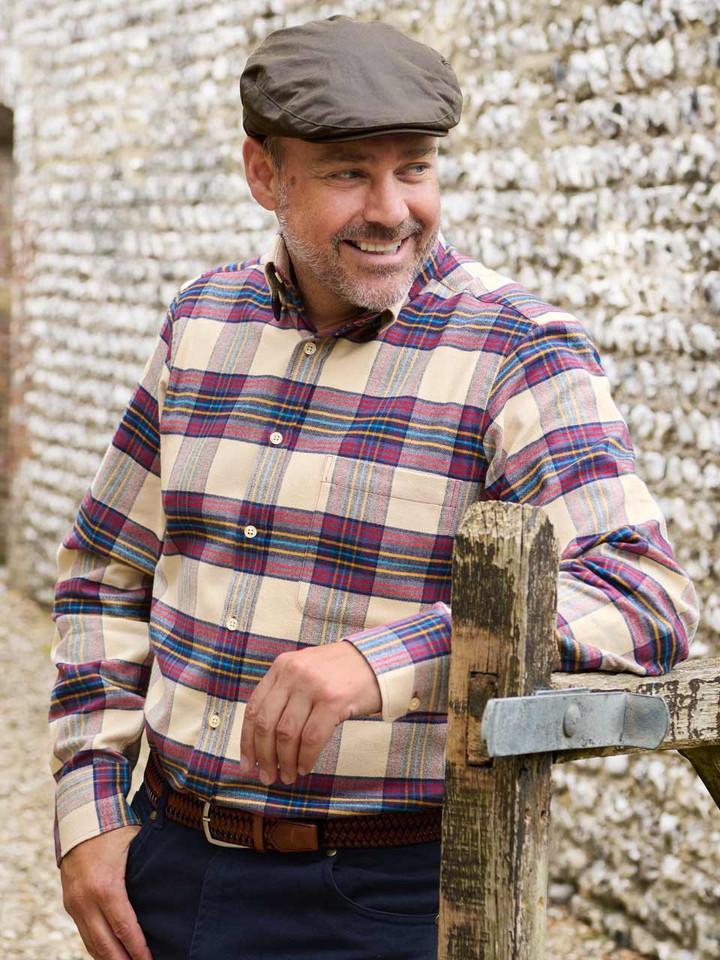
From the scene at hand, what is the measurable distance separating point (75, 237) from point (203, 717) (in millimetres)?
6438

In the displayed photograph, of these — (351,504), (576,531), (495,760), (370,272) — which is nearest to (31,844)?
(351,504)

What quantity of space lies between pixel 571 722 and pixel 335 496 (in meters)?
0.51

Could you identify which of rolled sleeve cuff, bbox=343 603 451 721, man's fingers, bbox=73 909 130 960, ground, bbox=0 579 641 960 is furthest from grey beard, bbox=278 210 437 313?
ground, bbox=0 579 641 960

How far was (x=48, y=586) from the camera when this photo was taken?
27.0ft

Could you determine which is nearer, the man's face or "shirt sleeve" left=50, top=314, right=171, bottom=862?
the man's face

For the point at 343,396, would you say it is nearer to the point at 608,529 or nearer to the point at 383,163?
the point at 383,163

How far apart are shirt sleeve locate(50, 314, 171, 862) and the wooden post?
79cm

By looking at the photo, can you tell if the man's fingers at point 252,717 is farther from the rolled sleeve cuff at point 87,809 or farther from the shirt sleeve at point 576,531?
the rolled sleeve cuff at point 87,809

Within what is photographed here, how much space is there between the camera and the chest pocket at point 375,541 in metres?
1.62

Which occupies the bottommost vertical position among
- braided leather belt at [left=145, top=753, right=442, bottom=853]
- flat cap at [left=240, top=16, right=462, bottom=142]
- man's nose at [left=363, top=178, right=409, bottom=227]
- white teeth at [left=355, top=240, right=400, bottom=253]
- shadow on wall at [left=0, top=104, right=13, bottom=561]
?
shadow on wall at [left=0, top=104, right=13, bottom=561]

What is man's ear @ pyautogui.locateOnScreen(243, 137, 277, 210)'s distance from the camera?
1830 mm

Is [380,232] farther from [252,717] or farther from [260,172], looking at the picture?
[252,717]

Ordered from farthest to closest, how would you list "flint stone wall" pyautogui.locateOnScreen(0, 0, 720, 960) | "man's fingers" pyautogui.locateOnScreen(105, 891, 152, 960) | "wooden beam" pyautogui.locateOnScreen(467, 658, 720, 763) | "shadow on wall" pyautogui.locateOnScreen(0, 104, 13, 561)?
"shadow on wall" pyautogui.locateOnScreen(0, 104, 13, 561) → "flint stone wall" pyautogui.locateOnScreen(0, 0, 720, 960) → "man's fingers" pyautogui.locateOnScreen(105, 891, 152, 960) → "wooden beam" pyautogui.locateOnScreen(467, 658, 720, 763)

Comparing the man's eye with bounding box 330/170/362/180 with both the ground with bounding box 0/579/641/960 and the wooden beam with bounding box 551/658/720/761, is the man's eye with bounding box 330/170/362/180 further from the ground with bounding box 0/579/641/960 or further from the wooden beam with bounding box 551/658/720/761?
the ground with bounding box 0/579/641/960
